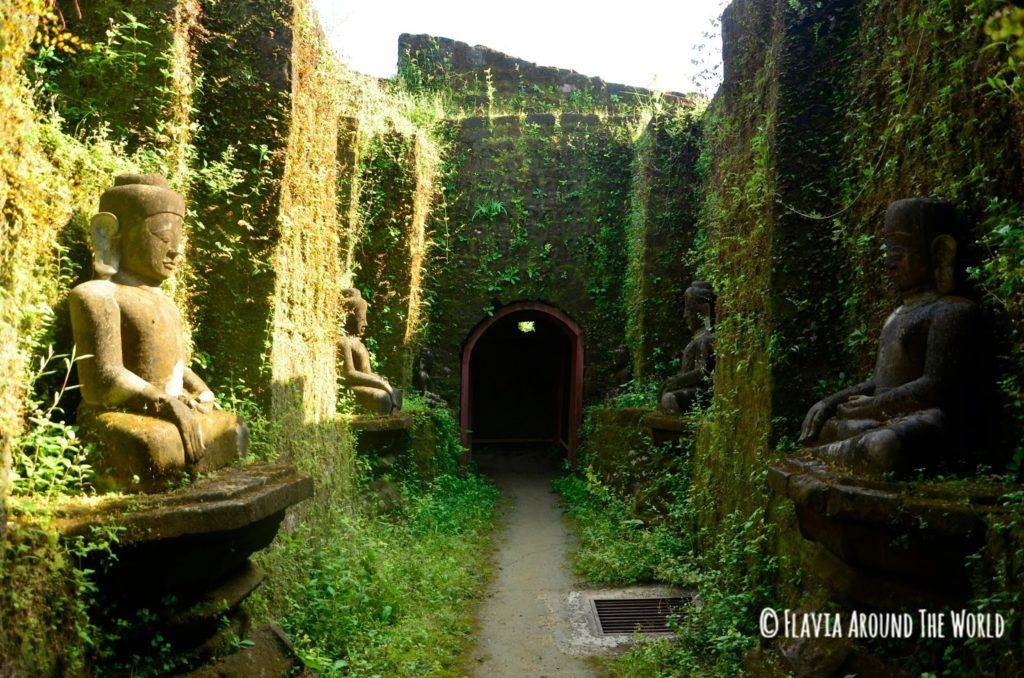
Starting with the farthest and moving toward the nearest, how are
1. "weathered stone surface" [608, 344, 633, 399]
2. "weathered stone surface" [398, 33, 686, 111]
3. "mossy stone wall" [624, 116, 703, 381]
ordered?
1. "weathered stone surface" [398, 33, 686, 111]
2. "weathered stone surface" [608, 344, 633, 399]
3. "mossy stone wall" [624, 116, 703, 381]

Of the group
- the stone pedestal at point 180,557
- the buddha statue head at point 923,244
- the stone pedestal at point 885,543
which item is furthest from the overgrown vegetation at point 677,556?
the stone pedestal at point 180,557

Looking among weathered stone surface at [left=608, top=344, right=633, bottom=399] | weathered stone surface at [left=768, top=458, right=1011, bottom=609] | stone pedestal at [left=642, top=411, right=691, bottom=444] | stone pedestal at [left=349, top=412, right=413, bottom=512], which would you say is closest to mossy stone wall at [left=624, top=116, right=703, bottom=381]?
weathered stone surface at [left=608, top=344, right=633, bottom=399]

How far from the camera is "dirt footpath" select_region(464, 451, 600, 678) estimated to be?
501 centimetres

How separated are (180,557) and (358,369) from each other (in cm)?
469

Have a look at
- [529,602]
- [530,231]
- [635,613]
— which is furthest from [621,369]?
[635,613]

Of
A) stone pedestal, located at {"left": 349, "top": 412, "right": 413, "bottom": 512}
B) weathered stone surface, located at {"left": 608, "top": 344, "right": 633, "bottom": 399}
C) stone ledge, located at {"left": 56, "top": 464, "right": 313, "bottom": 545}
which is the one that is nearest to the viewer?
stone ledge, located at {"left": 56, "top": 464, "right": 313, "bottom": 545}

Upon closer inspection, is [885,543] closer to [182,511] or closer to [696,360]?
[182,511]

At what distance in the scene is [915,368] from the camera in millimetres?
3756

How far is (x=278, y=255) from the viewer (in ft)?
17.6

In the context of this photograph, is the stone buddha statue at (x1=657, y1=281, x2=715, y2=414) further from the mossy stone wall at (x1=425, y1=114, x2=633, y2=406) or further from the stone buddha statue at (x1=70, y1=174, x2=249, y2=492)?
the stone buddha statue at (x1=70, y1=174, x2=249, y2=492)

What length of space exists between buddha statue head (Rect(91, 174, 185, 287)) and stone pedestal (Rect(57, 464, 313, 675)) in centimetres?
120

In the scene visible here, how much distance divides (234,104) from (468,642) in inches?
164

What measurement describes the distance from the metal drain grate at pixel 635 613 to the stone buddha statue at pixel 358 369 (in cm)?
312

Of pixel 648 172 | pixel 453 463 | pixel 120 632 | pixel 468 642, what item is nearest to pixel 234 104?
pixel 120 632
